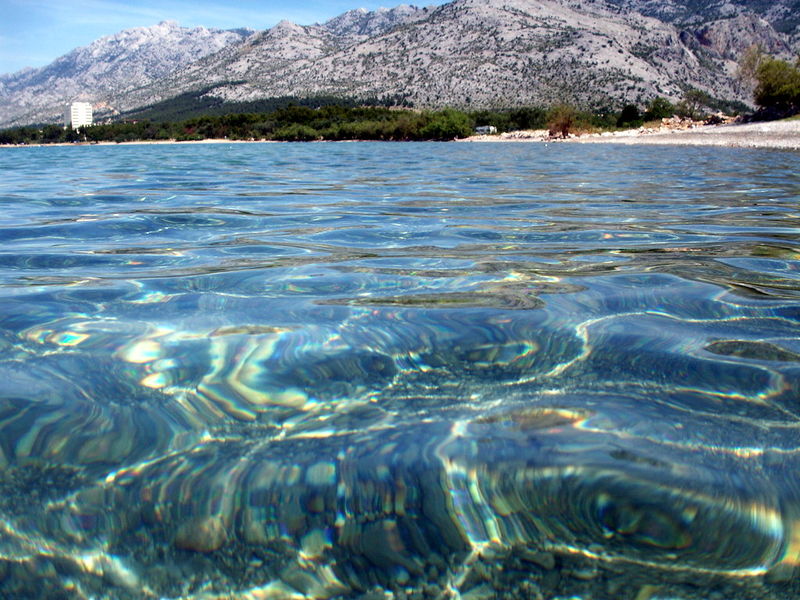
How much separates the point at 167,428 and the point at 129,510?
1.10 ft

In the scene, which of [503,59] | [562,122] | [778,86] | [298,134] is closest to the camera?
[778,86]

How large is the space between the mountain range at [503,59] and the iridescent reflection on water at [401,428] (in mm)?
94059

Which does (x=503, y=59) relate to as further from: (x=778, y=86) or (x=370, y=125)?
(x=778, y=86)

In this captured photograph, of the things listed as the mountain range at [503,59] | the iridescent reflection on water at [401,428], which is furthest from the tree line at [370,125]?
the iridescent reflection on water at [401,428]

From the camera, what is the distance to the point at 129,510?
4.43 feet

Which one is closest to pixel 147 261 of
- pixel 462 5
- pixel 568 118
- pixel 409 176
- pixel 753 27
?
pixel 409 176

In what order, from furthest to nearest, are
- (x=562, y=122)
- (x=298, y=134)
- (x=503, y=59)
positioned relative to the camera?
(x=503, y=59), (x=298, y=134), (x=562, y=122)

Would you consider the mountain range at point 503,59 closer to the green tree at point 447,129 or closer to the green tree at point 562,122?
the green tree at point 447,129

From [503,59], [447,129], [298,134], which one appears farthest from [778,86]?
[503,59]

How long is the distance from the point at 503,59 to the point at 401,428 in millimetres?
113533

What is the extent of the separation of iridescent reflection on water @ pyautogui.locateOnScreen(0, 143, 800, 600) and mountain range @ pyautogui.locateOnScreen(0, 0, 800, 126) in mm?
94059

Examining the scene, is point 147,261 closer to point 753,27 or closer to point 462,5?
point 462,5

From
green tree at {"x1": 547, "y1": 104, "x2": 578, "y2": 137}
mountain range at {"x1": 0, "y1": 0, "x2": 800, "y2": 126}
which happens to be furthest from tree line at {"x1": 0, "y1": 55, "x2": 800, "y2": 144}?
mountain range at {"x1": 0, "y1": 0, "x2": 800, "y2": 126}

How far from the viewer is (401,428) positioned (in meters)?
1.63
